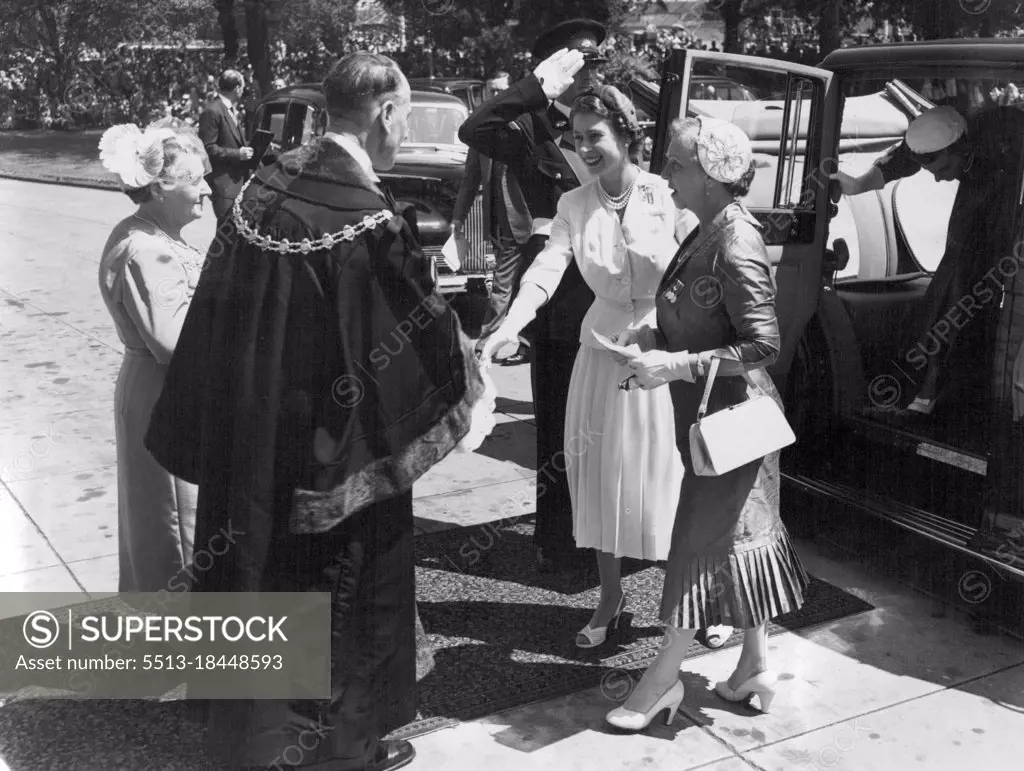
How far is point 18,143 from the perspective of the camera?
34188 mm

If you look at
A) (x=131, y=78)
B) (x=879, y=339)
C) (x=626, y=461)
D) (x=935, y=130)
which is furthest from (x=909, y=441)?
(x=131, y=78)

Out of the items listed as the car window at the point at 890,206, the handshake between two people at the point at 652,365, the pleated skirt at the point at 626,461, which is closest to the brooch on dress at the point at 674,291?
the handshake between two people at the point at 652,365

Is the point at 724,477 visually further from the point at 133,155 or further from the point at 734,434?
the point at 133,155

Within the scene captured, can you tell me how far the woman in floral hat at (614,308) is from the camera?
4117mm

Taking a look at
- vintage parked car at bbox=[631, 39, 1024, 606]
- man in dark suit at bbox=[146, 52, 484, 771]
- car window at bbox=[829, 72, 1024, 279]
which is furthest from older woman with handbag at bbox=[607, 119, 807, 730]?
car window at bbox=[829, 72, 1024, 279]

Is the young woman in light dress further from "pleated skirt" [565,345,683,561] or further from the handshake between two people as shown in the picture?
the handshake between two people

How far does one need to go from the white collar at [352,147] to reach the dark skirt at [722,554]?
1.22m

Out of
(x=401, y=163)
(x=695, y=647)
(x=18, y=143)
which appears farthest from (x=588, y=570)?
(x=18, y=143)

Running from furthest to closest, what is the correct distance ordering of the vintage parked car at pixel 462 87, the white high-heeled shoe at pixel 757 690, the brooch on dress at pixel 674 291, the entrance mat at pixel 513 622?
the vintage parked car at pixel 462 87 < the entrance mat at pixel 513 622 < the white high-heeled shoe at pixel 757 690 < the brooch on dress at pixel 674 291

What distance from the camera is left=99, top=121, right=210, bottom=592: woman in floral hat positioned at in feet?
12.8

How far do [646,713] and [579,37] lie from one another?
2569 mm

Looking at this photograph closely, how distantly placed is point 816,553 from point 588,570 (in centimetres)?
106

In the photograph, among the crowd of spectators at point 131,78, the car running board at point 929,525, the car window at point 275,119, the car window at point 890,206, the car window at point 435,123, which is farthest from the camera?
the crowd of spectators at point 131,78

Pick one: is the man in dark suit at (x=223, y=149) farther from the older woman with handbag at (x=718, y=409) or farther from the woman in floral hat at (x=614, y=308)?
the older woman with handbag at (x=718, y=409)
